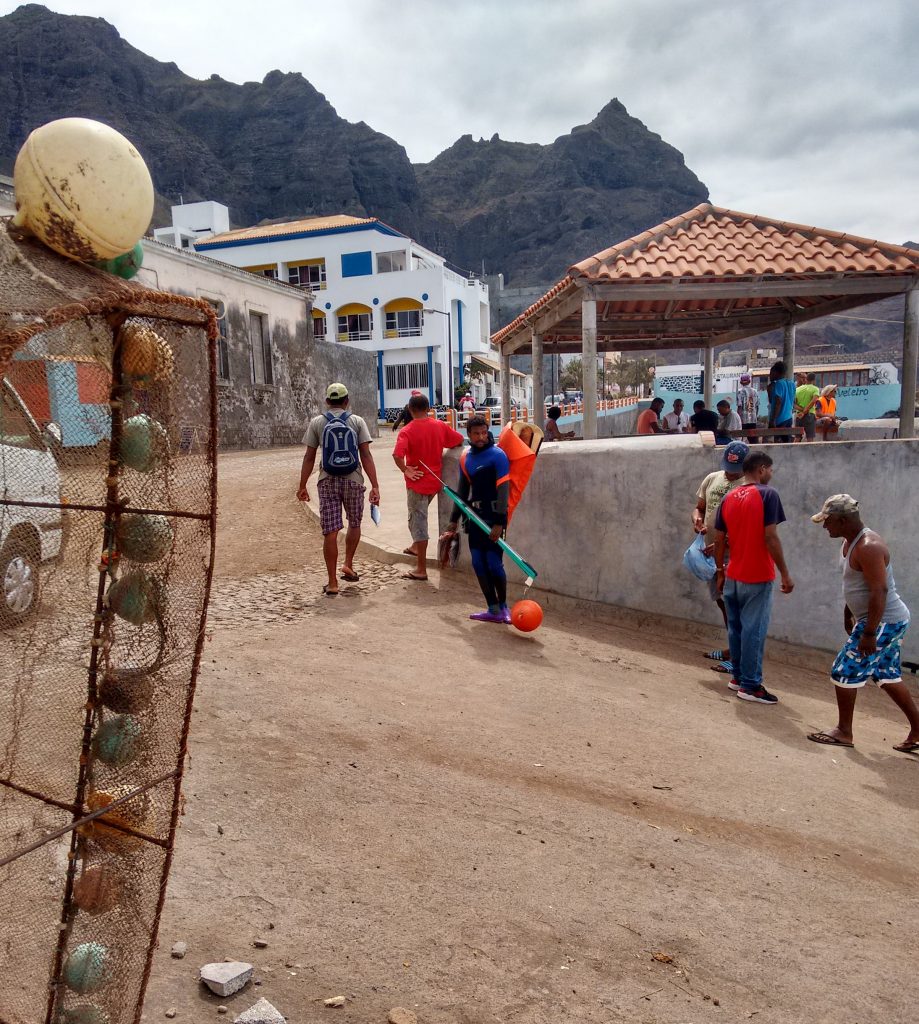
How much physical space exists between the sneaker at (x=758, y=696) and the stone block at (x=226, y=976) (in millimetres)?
4410

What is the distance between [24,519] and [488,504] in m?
4.35

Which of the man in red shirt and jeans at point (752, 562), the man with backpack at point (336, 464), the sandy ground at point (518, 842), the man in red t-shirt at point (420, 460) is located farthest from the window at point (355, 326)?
the man in red shirt and jeans at point (752, 562)

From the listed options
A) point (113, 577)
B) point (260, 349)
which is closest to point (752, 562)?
point (113, 577)

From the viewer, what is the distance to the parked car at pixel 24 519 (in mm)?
2191

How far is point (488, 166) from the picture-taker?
12144 cm

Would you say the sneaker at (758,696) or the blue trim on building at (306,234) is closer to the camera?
the sneaker at (758,696)

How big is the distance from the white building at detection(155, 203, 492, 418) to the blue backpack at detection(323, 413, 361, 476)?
3582cm

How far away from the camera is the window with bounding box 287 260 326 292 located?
4484 cm

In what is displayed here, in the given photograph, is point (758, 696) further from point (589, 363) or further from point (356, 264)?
point (356, 264)

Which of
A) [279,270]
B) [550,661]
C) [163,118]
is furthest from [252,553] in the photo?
[163,118]

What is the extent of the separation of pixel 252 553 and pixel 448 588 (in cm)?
212

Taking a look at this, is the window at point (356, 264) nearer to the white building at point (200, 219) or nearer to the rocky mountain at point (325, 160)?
the white building at point (200, 219)

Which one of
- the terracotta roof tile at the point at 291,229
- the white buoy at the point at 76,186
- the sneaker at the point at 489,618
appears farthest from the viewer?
the terracotta roof tile at the point at 291,229

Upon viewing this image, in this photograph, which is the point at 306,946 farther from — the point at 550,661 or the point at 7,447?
the point at 550,661
